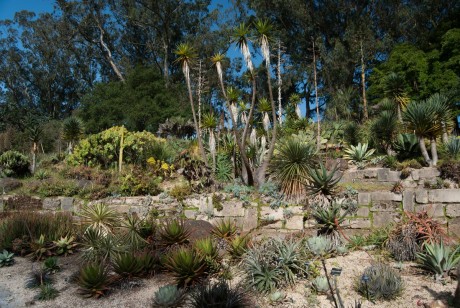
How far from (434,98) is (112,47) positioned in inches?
1335

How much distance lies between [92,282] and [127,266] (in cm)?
69

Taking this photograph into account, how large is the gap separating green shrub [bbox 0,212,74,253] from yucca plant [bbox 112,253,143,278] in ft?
8.25

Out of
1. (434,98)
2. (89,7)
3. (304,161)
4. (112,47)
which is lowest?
(304,161)

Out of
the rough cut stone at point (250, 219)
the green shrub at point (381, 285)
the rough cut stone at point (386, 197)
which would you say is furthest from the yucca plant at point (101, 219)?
the rough cut stone at point (386, 197)

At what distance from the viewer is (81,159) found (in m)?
14.6

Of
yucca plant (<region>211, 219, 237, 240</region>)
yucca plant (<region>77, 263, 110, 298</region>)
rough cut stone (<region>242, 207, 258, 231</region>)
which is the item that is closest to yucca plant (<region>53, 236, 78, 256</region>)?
yucca plant (<region>77, 263, 110, 298</region>)

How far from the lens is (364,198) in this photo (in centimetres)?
970

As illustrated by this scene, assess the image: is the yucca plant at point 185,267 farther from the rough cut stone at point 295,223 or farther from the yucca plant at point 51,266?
A: the rough cut stone at point 295,223

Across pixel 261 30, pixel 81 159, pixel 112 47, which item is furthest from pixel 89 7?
pixel 261 30

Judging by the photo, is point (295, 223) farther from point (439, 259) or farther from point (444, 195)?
point (444, 195)

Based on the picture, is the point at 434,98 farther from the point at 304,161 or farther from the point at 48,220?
the point at 48,220

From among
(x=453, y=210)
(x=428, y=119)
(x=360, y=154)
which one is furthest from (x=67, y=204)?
(x=428, y=119)

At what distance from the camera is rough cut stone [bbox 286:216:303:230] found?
9398 mm

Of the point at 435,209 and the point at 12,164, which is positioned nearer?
the point at 435,209
